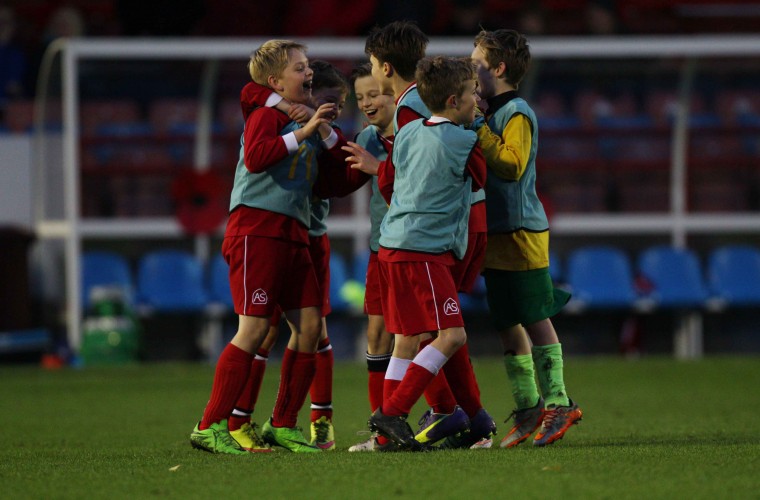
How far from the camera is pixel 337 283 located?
12836 mm

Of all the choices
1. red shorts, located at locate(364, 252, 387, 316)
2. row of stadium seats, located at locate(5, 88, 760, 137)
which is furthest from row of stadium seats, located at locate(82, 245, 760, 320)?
red shorts, located at locate(364, 252, 387, 316)

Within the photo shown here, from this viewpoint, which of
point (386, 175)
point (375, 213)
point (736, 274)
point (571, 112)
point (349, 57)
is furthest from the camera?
point (571, 112)

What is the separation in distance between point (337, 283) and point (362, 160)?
752cm

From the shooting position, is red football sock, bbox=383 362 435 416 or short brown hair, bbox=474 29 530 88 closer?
red football sock, bbox=383 362 435 416

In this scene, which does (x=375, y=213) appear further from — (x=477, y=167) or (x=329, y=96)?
(x=477, y=167)

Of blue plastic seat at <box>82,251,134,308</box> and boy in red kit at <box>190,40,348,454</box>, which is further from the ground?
boy in red kit at <box>190,40,348,454</box>

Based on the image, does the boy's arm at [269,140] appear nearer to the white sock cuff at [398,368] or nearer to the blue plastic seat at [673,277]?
the white sock cuff at [398,368]

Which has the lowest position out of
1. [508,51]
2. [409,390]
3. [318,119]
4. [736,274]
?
[736,274]

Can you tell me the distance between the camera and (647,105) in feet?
Result: 44.6

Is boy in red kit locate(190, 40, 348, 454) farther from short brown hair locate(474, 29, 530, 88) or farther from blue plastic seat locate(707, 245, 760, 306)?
blue plastic seat locate(707, 245, 760, 306)

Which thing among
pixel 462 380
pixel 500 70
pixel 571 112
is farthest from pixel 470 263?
pixel 571 112

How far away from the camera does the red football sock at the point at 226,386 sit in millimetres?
5352

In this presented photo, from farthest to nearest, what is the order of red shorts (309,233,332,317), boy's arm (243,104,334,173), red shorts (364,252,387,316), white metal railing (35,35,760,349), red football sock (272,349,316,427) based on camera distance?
white metal railing (35,35,760,349)
red shorts (309,233,332,317)
red shorts (364,252,387,316)
red football sock (272,349,316,427)
boy's arm (243,104,334,173)

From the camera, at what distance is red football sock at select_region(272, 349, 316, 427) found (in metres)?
5.64
